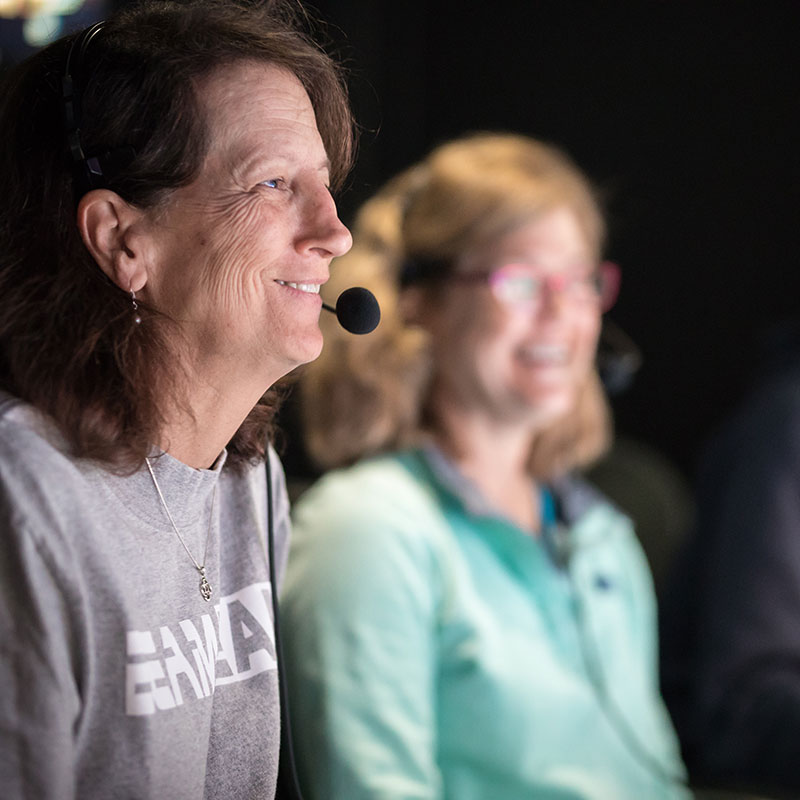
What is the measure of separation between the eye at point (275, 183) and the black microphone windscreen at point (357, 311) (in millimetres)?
100

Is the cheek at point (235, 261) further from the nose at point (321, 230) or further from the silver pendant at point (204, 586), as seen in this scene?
the silver pendant at point (204, 586)

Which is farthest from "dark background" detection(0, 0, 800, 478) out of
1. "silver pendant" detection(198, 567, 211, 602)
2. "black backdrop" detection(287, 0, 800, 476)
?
"silver pendant" detection(198, 567, 211, 602)

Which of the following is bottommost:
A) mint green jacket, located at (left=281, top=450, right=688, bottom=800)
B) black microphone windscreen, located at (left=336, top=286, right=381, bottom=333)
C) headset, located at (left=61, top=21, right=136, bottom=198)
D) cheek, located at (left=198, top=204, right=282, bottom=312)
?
mint green jacket, located at (left=281, top=450, right=688, bottom=800)

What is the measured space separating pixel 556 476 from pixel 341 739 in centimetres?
69

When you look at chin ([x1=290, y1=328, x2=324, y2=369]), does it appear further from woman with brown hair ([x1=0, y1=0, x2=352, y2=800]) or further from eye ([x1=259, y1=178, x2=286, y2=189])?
eye ([x1=259, y1=178, x2=286, y2=189])

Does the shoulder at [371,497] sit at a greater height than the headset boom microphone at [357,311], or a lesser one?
lesser

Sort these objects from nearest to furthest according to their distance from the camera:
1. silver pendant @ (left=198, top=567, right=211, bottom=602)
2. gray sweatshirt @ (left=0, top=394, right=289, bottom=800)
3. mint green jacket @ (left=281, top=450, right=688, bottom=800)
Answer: gray sweatshirt @ (left=0, top=394, right=289, bottom=800) < silver pendant @ (left=198, top=567, right=211, bottom=602) < mint green jacket @ (left=281, top=450, right=688, bottom=800)

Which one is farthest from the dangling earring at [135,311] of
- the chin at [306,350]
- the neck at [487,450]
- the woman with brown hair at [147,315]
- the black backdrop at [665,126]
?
the black backdrop at [665,126]

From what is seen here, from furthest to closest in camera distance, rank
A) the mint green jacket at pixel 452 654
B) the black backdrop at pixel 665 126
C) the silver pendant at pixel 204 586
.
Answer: the black backdrop at pixel 665 126
the mint green jacket at pixel 452 654
the silver pendant at pixel 204 586

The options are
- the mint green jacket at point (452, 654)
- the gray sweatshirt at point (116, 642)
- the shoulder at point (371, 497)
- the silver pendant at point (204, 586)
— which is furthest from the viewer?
the shoulder at point (371, 497)

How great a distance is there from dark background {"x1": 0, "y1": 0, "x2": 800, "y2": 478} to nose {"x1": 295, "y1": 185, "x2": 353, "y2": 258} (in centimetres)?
198

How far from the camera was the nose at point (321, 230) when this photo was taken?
2.22ft

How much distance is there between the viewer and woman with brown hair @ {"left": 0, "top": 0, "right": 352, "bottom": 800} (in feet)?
2.05

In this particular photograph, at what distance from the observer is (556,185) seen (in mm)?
1536
